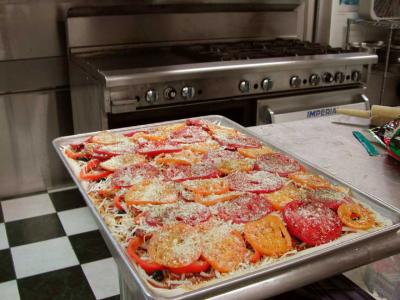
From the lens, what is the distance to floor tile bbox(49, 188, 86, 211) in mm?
2844

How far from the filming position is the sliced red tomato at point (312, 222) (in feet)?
3.23

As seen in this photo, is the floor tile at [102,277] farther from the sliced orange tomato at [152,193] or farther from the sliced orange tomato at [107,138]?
the sliced orange tomato at [152,193]

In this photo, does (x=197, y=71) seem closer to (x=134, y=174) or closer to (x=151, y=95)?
(x=151, y=95)

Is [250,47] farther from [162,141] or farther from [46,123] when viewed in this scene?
[162,141]

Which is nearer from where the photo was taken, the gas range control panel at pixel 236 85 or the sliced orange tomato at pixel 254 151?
the sliced orange tomato at pixel 254 151

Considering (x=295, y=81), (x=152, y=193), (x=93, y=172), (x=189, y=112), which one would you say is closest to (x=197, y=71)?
Answer: (x=189, y=112)

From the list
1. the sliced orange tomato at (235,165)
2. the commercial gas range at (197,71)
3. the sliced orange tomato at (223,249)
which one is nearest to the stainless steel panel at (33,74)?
the commercial gas range at (197,71)

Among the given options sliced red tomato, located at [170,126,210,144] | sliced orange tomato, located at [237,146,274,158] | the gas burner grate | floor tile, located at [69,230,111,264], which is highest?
the gas burner grate

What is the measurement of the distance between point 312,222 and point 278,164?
317 millimetres

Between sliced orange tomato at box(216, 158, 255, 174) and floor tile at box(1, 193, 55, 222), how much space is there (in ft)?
5.80

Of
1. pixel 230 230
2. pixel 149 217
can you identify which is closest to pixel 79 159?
pixel 149 217

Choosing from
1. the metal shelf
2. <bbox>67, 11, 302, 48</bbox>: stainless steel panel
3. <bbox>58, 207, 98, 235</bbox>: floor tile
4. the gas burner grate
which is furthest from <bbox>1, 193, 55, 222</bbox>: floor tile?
the metal shelf

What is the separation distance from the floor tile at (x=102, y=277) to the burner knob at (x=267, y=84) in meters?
1.26

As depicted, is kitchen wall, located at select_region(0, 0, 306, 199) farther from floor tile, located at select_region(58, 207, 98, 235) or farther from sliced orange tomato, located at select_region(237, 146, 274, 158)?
sliced orange tomato, located at select_region(237, 146, 274, 158)
